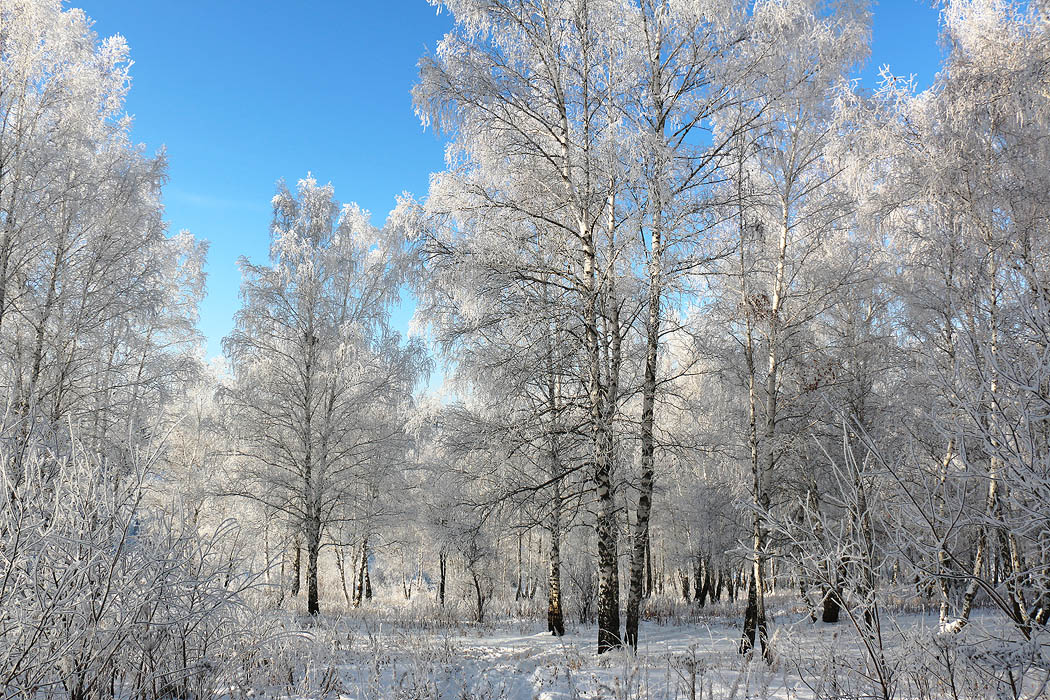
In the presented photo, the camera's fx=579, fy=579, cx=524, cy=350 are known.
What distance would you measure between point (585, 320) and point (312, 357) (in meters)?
8.89

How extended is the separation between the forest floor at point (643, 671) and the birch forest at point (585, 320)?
0.08m

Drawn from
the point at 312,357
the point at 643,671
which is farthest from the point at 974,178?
the point at 312,357

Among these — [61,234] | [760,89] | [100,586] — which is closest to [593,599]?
[760,89]

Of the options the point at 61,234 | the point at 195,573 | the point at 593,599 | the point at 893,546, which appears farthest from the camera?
the point at 593,599

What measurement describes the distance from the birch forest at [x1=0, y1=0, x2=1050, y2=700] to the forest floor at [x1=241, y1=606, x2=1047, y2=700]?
83 millimetres

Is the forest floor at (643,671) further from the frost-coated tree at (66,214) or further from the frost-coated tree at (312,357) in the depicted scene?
the frost-coated tree at (66,214)

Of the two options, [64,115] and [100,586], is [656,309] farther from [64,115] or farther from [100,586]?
[64,115]

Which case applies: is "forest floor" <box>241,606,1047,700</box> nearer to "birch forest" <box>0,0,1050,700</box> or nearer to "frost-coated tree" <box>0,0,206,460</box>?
"birch forest" <box>0,0,1050,700</box>

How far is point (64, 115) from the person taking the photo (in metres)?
10.8

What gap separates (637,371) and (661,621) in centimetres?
871

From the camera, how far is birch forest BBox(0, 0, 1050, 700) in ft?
12.4

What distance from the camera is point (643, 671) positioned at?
21.0ft

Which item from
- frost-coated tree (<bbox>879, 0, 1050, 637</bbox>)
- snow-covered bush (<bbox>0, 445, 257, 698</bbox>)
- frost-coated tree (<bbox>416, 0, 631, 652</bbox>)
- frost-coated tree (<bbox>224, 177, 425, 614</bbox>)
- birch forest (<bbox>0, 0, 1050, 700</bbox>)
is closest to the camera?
snow-covered bush (<bbox>0, 445, 257, 698</bbox>)

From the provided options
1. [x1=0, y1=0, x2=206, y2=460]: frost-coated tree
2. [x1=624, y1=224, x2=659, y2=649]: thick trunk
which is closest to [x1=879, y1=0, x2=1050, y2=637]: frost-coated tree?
[x1=624, y1=224, x2=659, y2=649]: thick trunk
